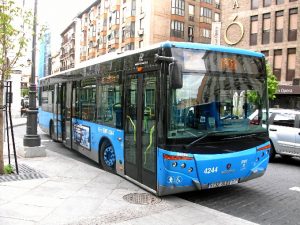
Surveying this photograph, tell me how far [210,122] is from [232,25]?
32.8 meters

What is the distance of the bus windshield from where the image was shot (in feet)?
20.8

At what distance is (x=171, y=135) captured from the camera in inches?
247

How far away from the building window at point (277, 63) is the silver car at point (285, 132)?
2272cm

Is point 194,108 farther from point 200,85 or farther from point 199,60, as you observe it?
point 199,60

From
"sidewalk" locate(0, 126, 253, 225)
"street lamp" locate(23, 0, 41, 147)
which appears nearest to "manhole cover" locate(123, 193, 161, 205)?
"sidewalk" locate(0, 126, 253, 225)

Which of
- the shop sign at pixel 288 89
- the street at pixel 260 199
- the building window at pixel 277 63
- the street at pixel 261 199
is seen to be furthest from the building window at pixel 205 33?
the street at pixel 260 199

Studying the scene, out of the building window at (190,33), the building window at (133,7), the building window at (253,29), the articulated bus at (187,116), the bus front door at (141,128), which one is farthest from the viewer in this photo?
the building window at (190,33)

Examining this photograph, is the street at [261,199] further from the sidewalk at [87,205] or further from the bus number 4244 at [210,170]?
the bus number 4244 at [210,170]

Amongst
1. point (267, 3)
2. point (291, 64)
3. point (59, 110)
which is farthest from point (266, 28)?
point (59, 110)

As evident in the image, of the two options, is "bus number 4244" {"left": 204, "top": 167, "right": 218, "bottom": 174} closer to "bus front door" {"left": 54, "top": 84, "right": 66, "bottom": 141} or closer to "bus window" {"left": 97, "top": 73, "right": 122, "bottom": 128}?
"bus window" {"left": 97, "top": 73, "right": 122, "bottom": 128}

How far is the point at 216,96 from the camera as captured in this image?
665cm

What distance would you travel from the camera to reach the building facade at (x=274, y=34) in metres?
32.2

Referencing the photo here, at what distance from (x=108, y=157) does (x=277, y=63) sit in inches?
1112

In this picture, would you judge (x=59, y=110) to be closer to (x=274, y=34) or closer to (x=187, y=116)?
(x=187, y=116)
